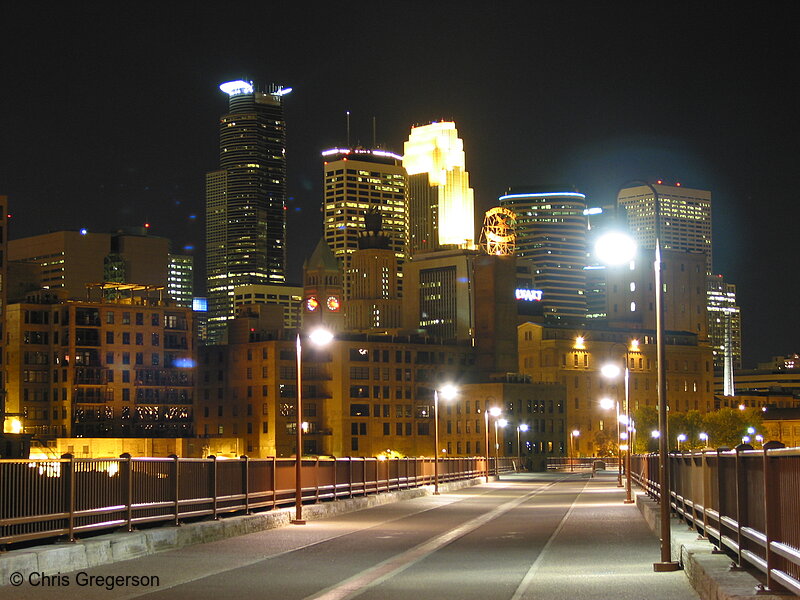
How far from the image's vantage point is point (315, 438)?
180 meters

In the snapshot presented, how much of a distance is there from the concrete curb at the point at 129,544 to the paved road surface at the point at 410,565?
266 millimetres

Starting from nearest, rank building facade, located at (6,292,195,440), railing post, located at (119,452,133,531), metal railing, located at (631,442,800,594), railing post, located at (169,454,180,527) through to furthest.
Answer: metal railing, located at (631,442,800,594), railing post, located at (119,452,133,531), railing post, located at (169,454,180,527), building facade, located at (6,292,195,440)

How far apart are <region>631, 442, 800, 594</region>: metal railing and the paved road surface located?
1.25m

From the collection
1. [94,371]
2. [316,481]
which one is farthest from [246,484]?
→ [94,371]

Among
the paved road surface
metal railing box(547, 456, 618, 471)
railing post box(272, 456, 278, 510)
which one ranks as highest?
railing post box(272, 456, 278, 510)

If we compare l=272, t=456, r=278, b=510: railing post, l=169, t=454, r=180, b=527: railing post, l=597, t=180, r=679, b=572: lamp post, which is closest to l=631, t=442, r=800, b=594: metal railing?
l=597, t=180, r=679, b=572: lamp post

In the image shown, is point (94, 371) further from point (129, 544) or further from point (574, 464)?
point (129, 544)

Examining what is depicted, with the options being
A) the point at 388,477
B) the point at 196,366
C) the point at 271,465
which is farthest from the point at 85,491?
the point at 196,366

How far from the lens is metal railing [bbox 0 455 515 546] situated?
2053 centimetres

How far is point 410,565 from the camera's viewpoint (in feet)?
76.9

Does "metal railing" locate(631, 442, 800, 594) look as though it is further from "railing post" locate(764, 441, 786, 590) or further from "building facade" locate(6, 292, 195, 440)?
"building facade" locate(6, 292, 195, 440)

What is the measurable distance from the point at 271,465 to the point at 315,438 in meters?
145

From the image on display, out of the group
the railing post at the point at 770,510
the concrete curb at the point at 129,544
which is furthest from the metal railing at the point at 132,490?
the railing post at the point at 770,510

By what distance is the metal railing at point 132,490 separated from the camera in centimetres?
2053
